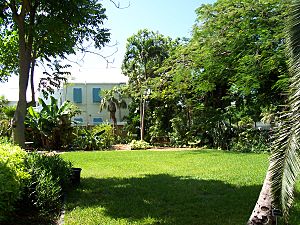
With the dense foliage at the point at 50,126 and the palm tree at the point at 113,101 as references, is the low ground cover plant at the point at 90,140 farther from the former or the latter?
the palm tree at the point at 113,101

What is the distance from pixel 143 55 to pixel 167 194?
19871 millimetres

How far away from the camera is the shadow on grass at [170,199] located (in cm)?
Answer: 574

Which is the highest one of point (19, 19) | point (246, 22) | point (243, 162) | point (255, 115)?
point (246, 22)

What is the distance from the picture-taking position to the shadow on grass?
574 cm

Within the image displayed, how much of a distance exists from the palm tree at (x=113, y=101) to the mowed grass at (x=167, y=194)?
18.0 metres

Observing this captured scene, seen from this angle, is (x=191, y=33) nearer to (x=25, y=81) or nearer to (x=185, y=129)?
(x=185, y=129)

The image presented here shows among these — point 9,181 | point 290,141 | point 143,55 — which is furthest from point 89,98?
point 290,141

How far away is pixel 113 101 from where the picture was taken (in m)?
30.2

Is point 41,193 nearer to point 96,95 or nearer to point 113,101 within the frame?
point 113,101

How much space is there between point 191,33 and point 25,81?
10.4 metres

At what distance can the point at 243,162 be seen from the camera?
1271cm

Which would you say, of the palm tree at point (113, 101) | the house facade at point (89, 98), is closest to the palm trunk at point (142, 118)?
the palm tree at point (113, 101)

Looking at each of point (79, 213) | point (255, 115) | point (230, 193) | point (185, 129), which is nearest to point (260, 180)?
point (230, 193)

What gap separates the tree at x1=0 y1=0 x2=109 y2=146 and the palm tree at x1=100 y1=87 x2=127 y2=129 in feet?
70.1
